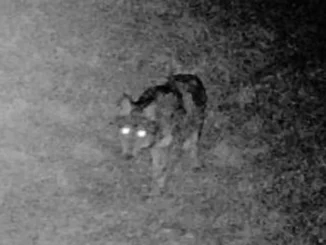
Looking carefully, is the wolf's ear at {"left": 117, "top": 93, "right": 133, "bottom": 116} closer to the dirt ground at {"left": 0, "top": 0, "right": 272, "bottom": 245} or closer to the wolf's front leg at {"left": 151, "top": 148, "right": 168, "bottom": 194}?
the dirt ground at {"left": 0, "top": 0, "right": 272, "bottom": 245}

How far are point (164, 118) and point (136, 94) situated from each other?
0.12 m

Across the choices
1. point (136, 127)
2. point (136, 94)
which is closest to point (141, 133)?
point (136, 127)

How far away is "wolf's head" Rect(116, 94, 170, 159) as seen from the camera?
1786mm

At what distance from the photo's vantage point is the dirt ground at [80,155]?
171 centimetres

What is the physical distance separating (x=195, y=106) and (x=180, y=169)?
21cm

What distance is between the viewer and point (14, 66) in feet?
6.06

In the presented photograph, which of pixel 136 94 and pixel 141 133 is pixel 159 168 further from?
pixel 136 94

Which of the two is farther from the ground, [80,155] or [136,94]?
[136,94]

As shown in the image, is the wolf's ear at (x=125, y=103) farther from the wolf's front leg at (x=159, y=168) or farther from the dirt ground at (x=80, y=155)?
the wolf's front leg at (x=159, y=168)

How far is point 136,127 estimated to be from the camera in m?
1.80

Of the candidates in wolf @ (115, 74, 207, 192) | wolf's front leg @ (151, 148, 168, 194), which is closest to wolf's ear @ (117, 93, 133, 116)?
wolf @ (115, 74, 207, 192)

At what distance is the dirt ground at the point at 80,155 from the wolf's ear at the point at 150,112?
0.07 m

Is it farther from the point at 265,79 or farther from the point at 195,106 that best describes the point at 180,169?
the point at 265,79

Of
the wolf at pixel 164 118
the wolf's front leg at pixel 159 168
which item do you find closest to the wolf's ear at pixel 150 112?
the wolf at pixel 164 118
